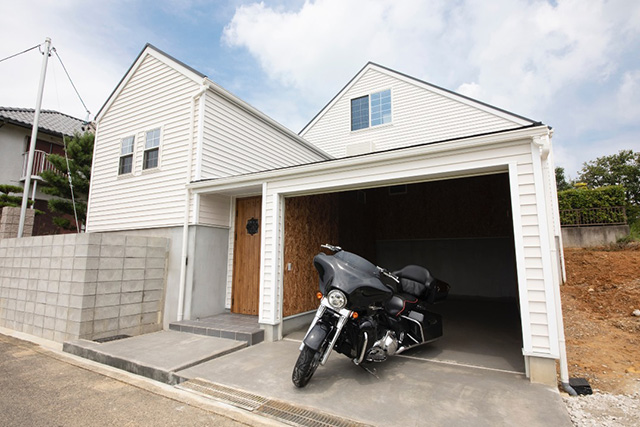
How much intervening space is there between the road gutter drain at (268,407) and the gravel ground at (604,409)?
1.71m

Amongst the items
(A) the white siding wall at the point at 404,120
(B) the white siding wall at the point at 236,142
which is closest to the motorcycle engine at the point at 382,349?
(B) the white siding wall at the point at 236,142

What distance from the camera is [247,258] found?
237 inches

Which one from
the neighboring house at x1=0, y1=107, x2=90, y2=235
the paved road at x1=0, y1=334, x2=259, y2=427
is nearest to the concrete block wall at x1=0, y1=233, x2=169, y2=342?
the paved road at x1=0, y1=334, x2=259, y2=427

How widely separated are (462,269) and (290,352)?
728cm

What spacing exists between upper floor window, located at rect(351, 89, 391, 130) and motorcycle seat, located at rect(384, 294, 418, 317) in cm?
753

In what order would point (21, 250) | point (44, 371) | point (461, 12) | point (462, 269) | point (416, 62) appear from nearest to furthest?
point (44, 371), point (21, 250), point (461, 12), point (462, 269), point (416, 62)

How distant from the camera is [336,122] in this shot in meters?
10.9

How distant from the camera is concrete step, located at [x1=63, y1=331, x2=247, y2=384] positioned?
344 centimetres

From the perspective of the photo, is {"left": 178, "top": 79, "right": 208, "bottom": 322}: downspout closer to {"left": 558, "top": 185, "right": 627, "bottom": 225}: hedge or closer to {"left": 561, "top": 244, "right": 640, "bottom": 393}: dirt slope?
{"left": 561, "top": 244, "right": 640, "bottom": 393}: dirt slope

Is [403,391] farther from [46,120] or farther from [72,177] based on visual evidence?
[46,120]

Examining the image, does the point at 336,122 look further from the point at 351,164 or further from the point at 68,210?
the point at 68,210

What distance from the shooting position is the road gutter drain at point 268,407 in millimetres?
2332

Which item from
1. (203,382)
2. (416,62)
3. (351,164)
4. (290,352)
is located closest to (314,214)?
(351,164)

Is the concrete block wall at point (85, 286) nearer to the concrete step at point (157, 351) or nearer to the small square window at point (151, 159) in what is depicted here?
the concrete step at point (157, 351)
